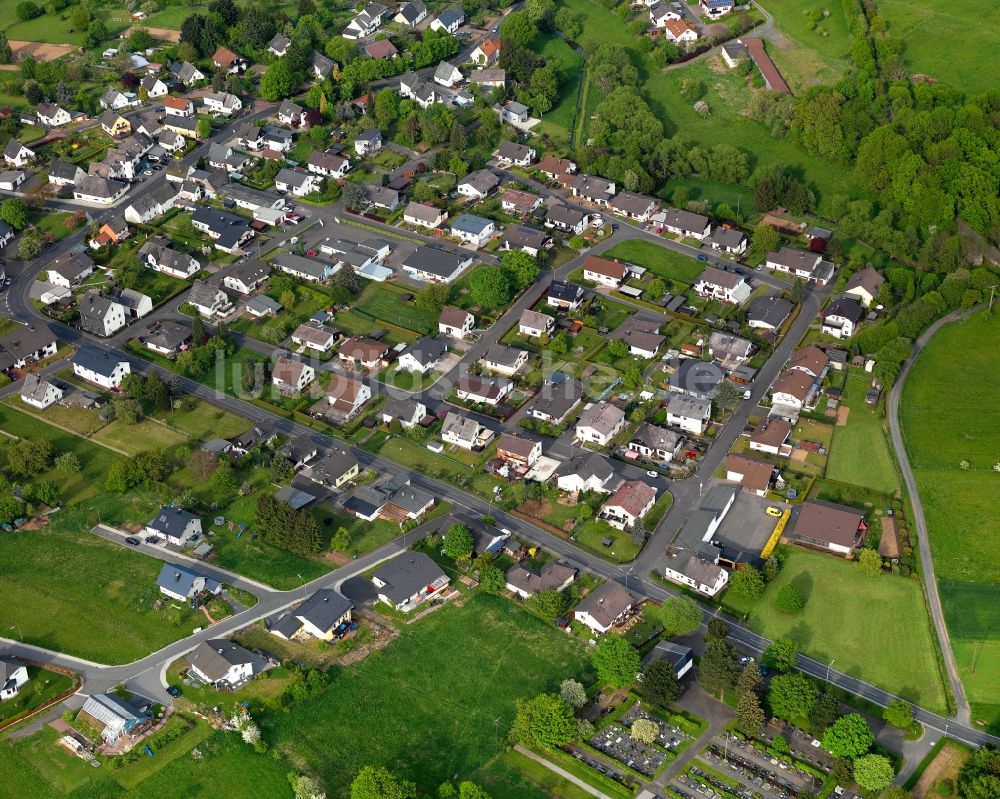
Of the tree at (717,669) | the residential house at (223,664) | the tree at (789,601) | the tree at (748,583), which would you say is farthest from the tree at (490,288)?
the tree at (717,669)

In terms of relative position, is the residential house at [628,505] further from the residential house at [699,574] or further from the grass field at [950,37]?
the grass field at [950,37]

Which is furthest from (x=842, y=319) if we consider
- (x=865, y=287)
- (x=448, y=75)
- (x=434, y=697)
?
(x=448, y=75)

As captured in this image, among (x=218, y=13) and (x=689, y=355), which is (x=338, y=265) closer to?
(x=689, y=355)

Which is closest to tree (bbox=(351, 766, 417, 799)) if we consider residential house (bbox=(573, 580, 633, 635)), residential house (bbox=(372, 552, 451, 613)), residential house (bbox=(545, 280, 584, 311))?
residential house (bbox=(372, 552, 451, 613))

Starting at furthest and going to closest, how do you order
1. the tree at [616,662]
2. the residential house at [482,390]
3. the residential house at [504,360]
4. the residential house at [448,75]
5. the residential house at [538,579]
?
the residential house at [448,75]
the residential house at [504,360]
the residential house at [482,390]
the residential house at [538,579]
the tree at [616,662]

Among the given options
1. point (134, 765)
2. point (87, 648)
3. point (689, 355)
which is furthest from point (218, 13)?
point (134, 765)
